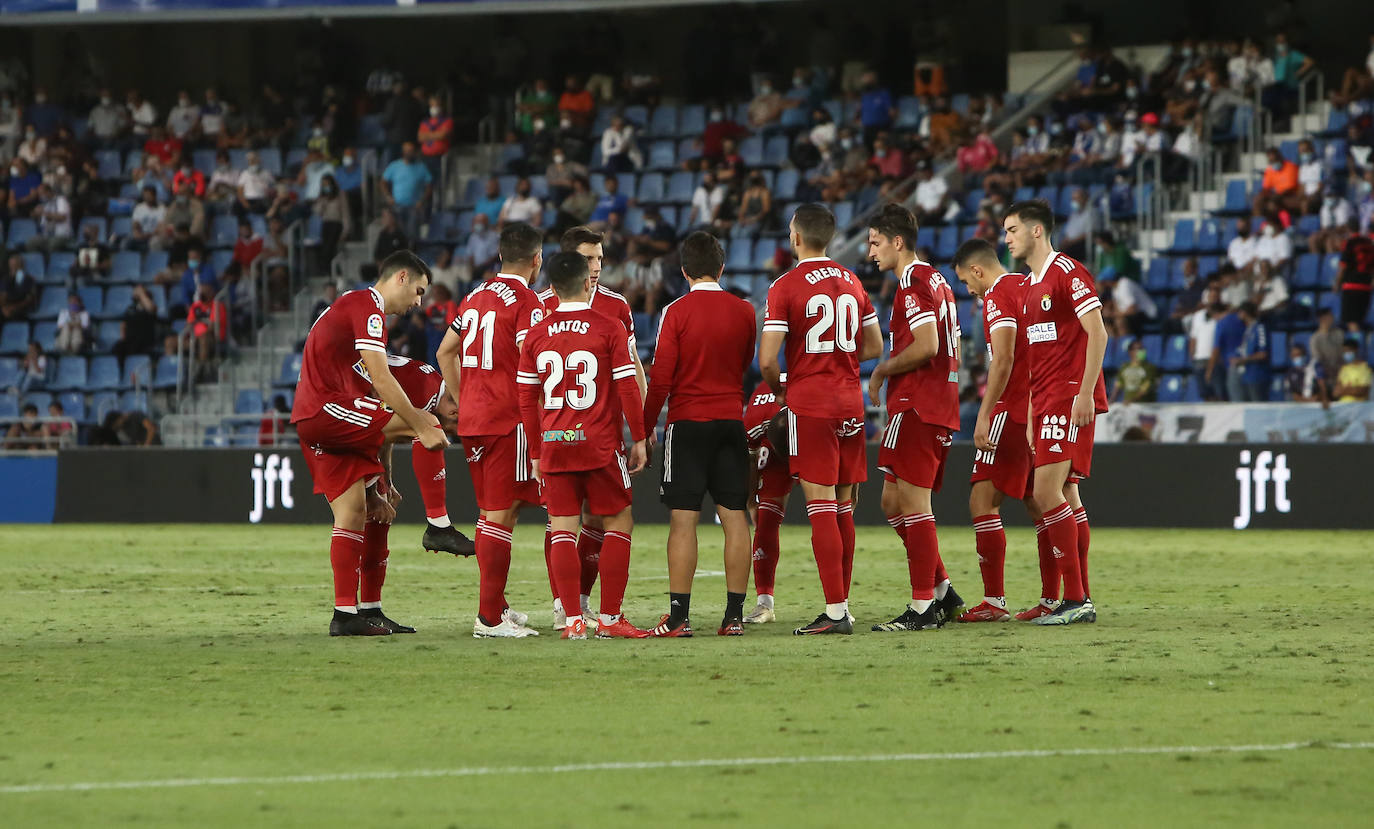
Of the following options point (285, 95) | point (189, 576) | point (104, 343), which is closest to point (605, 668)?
point (189, 576)

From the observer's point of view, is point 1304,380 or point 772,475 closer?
point 772,475

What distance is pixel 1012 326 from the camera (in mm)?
10562

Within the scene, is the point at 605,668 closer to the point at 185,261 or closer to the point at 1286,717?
the point at 1286,717

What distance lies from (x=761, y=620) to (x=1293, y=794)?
5659mm

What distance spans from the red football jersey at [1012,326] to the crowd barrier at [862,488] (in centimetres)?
1064

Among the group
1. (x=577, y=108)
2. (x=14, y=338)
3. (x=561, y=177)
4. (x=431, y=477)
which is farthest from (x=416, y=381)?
(x=14, y=338)

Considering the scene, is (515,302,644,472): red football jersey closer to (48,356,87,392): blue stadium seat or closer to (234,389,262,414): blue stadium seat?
(234,389,262,414): blue stadium seat

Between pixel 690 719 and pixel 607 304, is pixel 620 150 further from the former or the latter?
pixel 690 719

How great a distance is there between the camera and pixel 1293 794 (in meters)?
5.52

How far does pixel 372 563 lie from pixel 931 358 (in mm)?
3337

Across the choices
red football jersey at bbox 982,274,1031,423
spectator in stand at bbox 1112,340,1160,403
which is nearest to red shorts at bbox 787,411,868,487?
red football jersey at bbox 982,274,1031,423

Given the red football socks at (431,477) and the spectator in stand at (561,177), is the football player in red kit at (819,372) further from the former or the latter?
the spectator in stand at (561,177)

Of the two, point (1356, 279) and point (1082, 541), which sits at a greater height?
point (1356, 279)

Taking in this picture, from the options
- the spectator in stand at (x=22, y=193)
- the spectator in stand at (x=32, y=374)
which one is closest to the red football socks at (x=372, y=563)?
the spectator in stand at (x=32, y=374)
